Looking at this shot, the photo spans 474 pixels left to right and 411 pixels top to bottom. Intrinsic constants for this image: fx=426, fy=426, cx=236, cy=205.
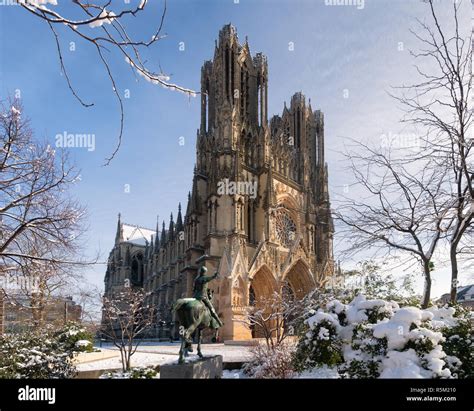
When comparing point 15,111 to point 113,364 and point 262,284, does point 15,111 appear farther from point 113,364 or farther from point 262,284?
point 262,284

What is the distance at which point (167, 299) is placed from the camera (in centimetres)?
4584

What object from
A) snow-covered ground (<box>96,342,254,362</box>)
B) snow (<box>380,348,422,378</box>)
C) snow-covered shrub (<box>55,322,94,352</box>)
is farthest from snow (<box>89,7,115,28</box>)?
snow-covered shrub (<box>55,322,94,352</box>)

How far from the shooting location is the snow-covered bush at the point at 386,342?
6.55 metres

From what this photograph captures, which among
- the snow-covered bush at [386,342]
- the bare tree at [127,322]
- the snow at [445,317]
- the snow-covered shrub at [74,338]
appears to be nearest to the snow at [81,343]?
the snow-covered shrub at [74,338]

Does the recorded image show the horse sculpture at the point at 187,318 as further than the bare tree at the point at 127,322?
No

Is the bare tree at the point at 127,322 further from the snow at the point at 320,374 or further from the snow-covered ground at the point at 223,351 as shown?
the snow at the point at 320,374

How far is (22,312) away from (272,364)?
1456 cm

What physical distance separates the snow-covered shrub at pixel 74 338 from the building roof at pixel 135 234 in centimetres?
5531

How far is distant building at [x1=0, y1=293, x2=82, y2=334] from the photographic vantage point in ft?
41.9

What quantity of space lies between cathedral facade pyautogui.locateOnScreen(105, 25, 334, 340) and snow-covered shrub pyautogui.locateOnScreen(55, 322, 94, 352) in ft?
42.2
